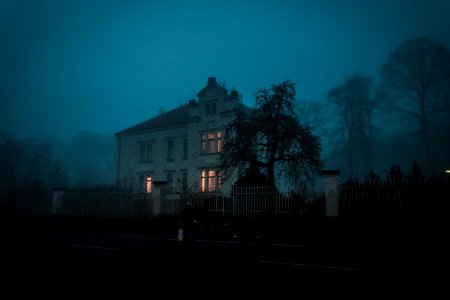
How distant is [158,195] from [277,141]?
25.5 feet

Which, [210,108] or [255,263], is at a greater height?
[210,108]

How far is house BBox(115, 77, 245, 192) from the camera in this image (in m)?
37.1

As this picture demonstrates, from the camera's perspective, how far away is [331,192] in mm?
16562

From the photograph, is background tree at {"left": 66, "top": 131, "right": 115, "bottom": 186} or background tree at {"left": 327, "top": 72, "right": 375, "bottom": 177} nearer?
background tree at {"left": 327, "top": 72, "right": 375, "bottom": 177}

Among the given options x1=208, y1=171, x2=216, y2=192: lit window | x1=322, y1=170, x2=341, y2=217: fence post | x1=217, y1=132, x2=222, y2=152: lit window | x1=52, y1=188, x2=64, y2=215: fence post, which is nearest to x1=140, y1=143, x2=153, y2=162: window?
x1=208, y1=171, x2=216, y2=192: lit window

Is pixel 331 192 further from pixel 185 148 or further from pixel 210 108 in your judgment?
pixel 185 148

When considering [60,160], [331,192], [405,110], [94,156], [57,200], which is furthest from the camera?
[94,156]

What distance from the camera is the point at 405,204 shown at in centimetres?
1501

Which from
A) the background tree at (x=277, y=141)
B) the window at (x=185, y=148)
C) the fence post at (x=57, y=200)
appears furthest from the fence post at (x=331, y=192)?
the window at (x=185, y=148)

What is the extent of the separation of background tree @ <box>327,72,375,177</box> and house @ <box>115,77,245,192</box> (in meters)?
11.8

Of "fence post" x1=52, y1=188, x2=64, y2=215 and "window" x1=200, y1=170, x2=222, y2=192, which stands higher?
"window" x1=200, y1=170, x2=222, y2=192

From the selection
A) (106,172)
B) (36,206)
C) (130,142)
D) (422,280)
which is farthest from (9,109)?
(422,280)

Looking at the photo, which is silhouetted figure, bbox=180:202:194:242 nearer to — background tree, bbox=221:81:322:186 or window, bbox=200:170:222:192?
background tree, bbox=221:81:322:186

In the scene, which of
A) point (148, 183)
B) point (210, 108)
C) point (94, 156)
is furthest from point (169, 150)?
point (94, 156)
